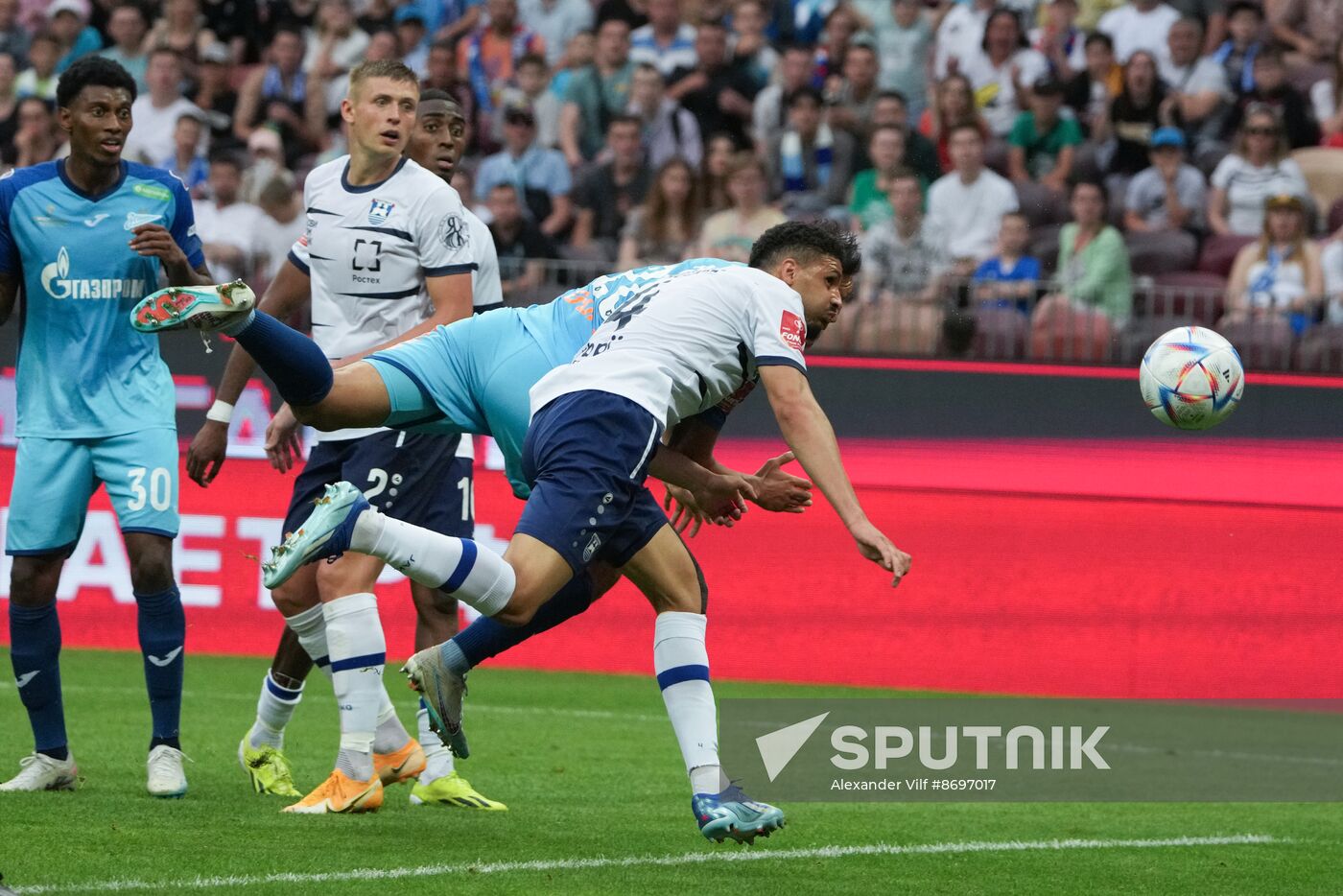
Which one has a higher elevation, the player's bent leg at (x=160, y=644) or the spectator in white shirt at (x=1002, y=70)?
the spectator in white shirt at (x=1002, y=70)

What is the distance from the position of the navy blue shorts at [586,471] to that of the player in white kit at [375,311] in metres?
1.31

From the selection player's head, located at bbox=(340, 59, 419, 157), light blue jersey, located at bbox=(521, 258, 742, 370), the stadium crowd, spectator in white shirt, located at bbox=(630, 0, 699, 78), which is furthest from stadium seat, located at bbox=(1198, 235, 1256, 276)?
light blue jersey, located at bbox=(521, 258, 742, 370)

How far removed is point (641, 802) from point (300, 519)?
1.65 metres

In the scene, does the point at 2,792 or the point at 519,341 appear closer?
the point at 519,341

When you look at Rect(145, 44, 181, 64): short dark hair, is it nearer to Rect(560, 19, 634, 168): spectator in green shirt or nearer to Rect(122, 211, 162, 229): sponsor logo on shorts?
Rect(560, 19, 634, 168): spectator in green shirt

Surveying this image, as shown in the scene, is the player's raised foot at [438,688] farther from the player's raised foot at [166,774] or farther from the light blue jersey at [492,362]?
the player's raised foot at [166,774]

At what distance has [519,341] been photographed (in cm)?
597

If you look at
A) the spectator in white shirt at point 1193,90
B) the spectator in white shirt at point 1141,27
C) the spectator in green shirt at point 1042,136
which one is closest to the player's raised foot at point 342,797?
the spectator in green shirt at point 1042,136

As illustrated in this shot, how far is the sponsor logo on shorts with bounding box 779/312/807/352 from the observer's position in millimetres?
5574

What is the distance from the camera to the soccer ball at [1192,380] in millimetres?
7473

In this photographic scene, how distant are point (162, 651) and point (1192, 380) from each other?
4081mm

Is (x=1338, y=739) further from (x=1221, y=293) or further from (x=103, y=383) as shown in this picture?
(x=103, y=383)

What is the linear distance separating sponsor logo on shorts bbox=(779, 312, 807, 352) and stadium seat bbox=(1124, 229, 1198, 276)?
794 centimetres

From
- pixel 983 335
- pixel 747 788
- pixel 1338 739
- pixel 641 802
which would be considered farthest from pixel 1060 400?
pixel 641 802
